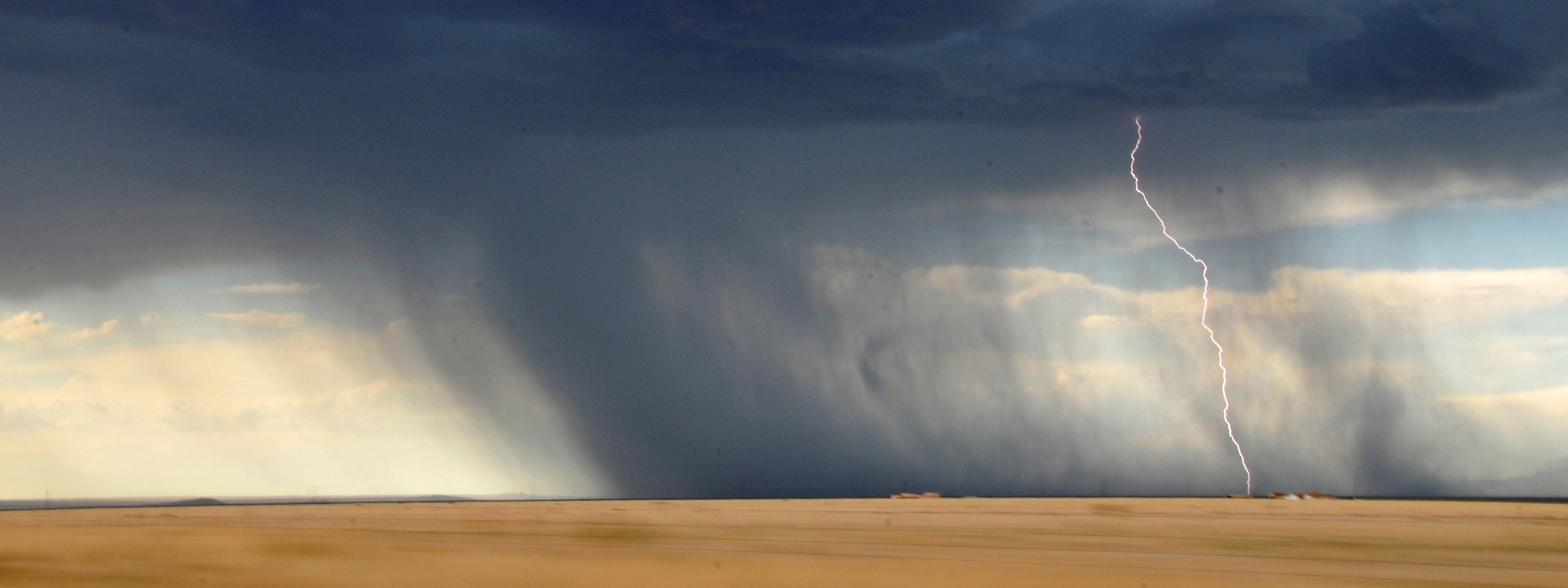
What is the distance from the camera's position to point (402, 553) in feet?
121

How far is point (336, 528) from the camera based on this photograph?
5988 centimetres

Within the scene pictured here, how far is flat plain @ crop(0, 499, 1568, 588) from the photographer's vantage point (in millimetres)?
28047

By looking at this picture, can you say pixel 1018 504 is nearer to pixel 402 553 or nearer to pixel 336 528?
pixel 336 528

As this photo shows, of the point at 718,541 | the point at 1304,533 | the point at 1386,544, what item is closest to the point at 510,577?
the point at 718,541

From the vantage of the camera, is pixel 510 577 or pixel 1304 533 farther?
pixel 1304 533

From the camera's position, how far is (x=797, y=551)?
38531mm

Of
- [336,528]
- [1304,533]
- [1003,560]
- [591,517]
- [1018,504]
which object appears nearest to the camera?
[1003,560]

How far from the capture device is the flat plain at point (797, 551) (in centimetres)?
2805

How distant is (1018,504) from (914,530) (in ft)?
226

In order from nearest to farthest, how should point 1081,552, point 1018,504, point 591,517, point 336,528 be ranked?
1. point 1081,552
2. point 336,528
3. point 591,517
4. point 1018,504

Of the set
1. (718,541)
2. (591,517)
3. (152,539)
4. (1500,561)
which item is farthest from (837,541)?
(591,517)

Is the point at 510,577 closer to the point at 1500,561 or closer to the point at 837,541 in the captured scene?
the point at 837,541

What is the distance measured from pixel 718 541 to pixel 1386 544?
25.3 m

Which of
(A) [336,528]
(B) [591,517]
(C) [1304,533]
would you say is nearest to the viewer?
(C) [1304,533]
